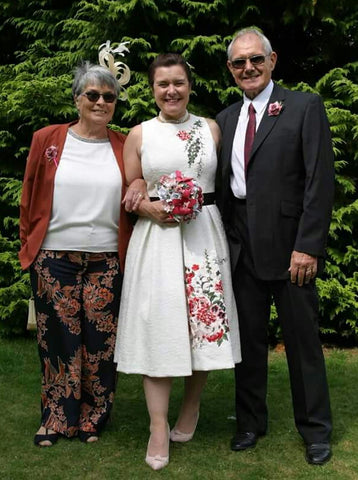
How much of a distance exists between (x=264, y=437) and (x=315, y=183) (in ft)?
5.00

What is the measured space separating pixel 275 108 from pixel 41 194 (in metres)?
1.32

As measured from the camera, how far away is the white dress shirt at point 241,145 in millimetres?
3297

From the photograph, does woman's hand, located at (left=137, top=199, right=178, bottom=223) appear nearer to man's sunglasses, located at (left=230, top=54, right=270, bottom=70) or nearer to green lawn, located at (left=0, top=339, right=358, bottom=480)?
man's sunglasses, located at (left=230, top=54, right=270, bottom=70)

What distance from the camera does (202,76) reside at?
19.4ft

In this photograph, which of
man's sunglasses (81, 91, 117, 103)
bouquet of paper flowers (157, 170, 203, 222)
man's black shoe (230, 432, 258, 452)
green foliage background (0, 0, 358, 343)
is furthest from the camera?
green foliage background (0, 0, 358, 343)

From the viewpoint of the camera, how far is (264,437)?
368cm

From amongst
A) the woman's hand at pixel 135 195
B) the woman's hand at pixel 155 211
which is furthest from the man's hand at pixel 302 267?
the woman's hand at pixel 135 195

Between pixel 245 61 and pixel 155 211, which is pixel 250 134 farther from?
pixel 155 211

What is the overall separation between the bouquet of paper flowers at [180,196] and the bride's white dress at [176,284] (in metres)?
0.12

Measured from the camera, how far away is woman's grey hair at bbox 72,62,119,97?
11.2 ft

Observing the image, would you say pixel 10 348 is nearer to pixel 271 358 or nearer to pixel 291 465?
pixel 271 358

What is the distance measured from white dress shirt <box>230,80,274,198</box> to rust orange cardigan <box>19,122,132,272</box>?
1.98ft

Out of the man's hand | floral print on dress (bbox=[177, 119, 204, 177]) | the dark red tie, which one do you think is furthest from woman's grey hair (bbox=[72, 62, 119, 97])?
the man's hand

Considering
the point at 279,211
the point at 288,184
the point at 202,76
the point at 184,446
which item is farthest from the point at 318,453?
the point at 202,76
